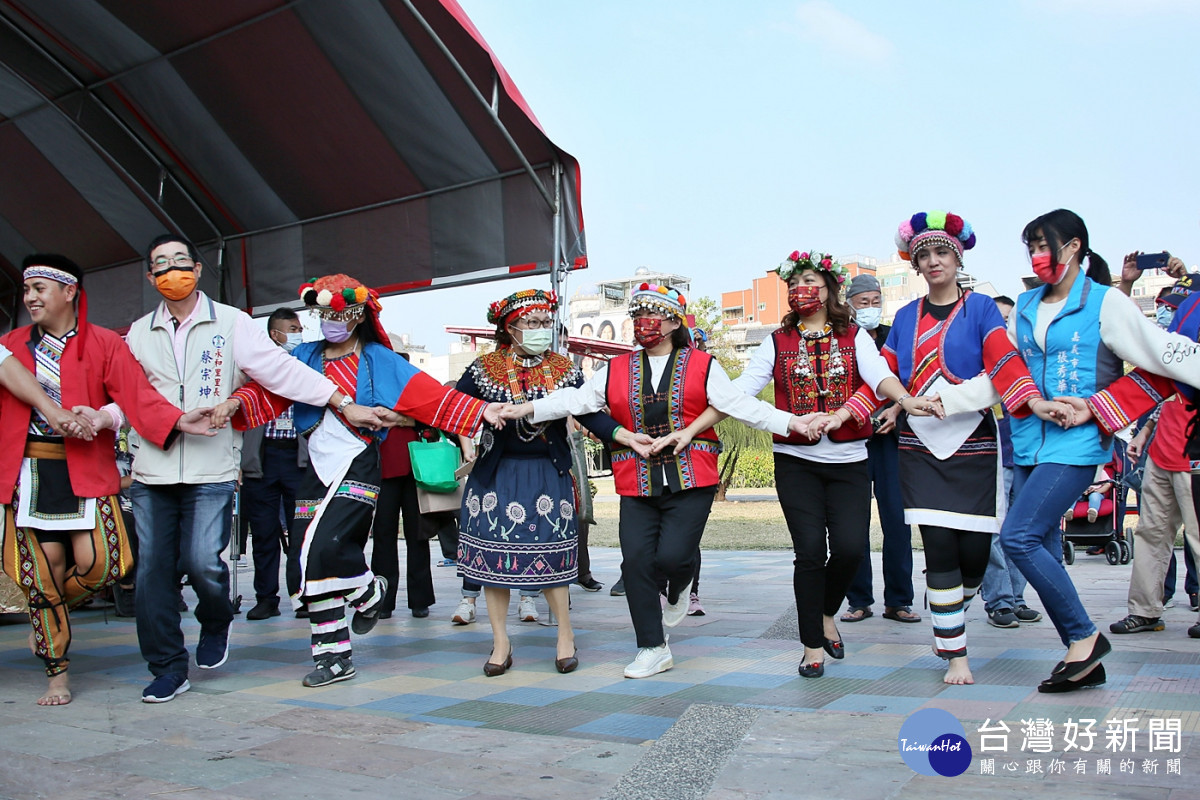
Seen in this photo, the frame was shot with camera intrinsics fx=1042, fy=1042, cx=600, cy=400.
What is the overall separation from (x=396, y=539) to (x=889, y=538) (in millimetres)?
3155

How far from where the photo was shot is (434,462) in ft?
21.8

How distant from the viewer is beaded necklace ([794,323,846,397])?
16.3ft

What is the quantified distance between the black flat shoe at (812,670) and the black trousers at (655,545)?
0.68 meters

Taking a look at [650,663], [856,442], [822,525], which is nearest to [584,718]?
[650,663]

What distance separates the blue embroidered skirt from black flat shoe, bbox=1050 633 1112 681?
90.3 inches

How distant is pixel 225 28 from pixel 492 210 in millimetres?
2388

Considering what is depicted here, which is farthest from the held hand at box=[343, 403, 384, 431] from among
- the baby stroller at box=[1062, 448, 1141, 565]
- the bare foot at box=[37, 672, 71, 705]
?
the baby stroller at box=[1062, 448, 1141, 565]

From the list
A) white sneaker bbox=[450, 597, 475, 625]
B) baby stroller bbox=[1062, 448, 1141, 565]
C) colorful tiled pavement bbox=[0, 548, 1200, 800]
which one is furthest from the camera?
baby stroller bbox=[1062, 448, 1141, 565]

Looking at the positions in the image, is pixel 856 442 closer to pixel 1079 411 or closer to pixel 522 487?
pixel 1079 411

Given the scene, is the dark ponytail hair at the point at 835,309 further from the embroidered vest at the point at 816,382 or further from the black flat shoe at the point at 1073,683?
the black flat shoe at the point at 1073,683

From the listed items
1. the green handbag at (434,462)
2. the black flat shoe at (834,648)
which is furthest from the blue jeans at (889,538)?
the green handbag at (434,462)

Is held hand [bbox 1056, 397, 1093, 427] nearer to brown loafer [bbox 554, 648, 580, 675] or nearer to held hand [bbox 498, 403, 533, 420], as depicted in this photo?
held hand [bbox 498, 403, 533, 420]

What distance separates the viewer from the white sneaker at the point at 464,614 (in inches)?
267

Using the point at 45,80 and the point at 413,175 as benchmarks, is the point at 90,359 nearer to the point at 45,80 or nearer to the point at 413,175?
the point at 413,175
